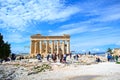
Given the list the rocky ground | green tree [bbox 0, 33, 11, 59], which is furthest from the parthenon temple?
the rocky ground

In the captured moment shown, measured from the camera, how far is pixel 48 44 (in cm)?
9638

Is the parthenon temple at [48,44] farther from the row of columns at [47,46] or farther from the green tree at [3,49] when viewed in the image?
the green tree at [3,49]

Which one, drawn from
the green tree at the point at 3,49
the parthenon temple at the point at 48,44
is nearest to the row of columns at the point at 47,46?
the parthenon temple at the point at 48,44

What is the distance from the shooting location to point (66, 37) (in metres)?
93.8

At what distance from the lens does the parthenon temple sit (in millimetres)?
93400

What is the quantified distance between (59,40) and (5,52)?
136 ft

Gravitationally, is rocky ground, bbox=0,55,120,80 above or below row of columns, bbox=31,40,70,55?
below

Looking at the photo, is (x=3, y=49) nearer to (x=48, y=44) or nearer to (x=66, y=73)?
(x=66, y=73)

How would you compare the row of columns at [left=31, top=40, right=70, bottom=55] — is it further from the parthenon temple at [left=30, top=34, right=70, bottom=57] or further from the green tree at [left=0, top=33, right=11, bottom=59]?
the green tree at [left=0, top=33, right=11, bottom=59]

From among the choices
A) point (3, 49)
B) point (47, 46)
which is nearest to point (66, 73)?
point (3, 49)

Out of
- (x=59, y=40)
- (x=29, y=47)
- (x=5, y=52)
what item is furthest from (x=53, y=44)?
(x=5, y=52)

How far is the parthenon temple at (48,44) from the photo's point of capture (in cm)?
9340

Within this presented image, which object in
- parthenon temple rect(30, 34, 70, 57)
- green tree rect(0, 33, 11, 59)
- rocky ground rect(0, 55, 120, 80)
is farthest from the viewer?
parthenon temple rect(30, 34, 70, 57)

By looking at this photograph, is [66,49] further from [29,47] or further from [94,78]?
[94,78]
